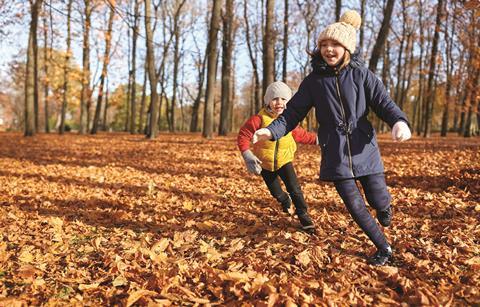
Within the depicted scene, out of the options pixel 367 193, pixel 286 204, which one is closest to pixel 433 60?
pixel 286 204

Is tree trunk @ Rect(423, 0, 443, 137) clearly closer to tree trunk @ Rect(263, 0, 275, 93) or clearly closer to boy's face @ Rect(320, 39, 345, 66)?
tree trunk @ Rect(263, 0, 275, 93)

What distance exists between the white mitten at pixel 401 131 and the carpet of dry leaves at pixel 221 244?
1098 mm

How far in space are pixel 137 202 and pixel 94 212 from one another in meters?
0.75

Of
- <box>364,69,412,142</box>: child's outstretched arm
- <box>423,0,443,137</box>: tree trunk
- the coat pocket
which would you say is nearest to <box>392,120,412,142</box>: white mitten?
<box>364,69,412,142</box>: child's outstretched arm

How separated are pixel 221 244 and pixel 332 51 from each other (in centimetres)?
227

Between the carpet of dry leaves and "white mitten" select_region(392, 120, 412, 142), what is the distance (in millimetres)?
1098

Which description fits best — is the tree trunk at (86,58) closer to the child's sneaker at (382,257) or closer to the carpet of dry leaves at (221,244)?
the carpet of dry leaves at (221,244)

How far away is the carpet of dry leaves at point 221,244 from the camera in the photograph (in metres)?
2.68

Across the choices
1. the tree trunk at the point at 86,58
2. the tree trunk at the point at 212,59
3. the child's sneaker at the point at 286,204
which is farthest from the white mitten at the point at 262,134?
the tree trunk at the point at 86,58

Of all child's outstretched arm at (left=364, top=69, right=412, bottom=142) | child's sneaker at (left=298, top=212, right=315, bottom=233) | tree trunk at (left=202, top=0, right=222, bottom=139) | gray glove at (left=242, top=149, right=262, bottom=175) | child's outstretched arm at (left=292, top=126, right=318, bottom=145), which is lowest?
child's sneaker at (left=298, top=212, right=315, bottom=233)

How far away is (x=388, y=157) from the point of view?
32.4 feet

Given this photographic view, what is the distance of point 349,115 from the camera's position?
2.88m

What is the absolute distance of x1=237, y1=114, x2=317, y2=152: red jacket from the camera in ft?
12.5

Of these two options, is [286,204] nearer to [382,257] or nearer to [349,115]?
[382,257]
